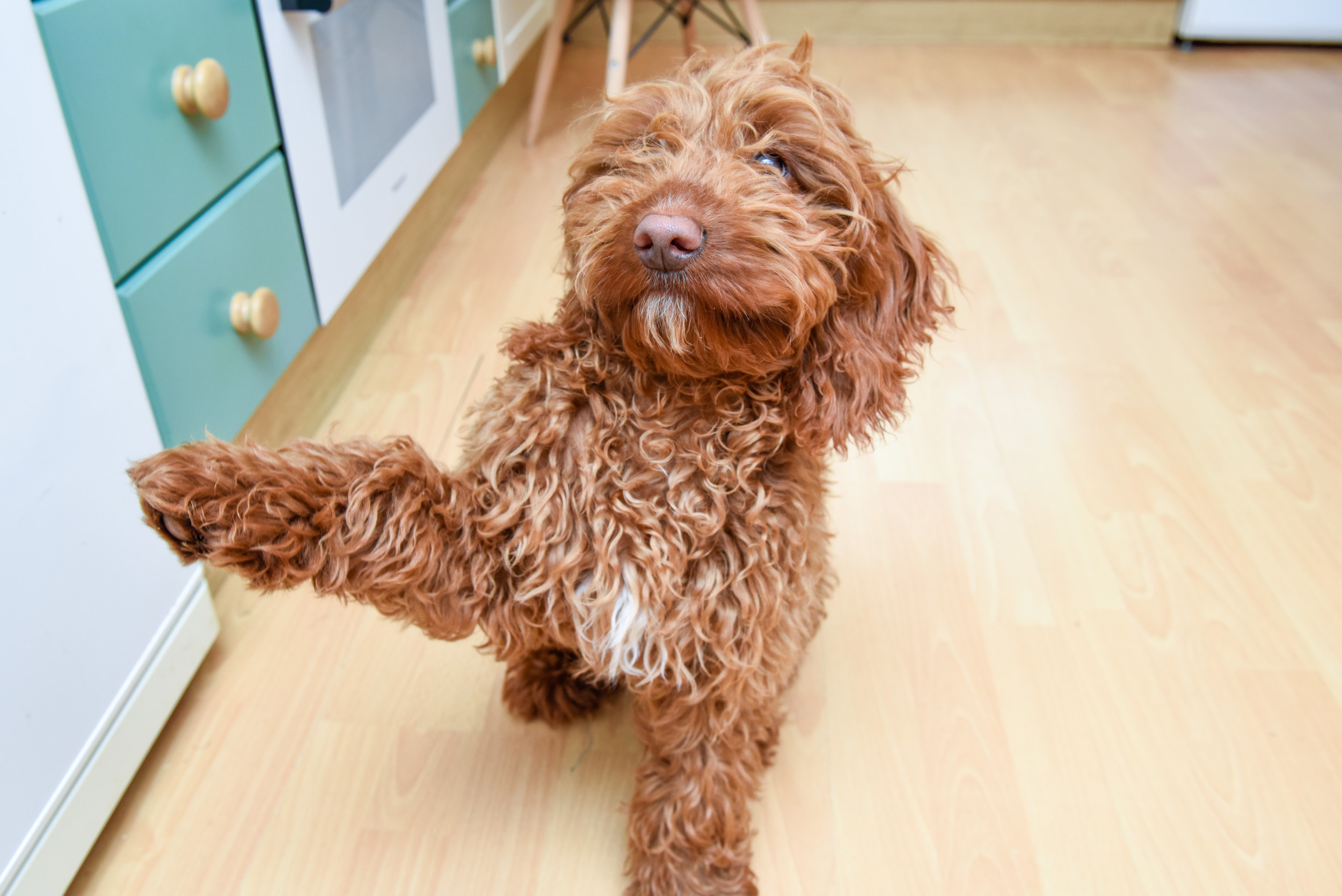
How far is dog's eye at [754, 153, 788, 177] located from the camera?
77 centimetres

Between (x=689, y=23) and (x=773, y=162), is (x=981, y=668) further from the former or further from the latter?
(x=689, y=23)

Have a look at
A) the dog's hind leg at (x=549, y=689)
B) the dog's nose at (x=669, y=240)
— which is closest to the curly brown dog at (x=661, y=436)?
the dog's nose at (x=669, y=240)

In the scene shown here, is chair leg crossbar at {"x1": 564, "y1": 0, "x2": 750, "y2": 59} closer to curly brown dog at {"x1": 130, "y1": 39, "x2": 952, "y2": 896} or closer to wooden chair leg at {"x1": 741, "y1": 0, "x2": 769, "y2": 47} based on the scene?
wooden chair leg at {"x1": 741, "y1": 0, "x2": 769, "y2": 47}

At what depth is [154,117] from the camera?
107 centimetres

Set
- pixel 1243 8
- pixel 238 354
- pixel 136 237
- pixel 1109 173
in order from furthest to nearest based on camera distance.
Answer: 1. pixel 1243 8
2. pixel 1109 173
3. pixel 238 354
4. pixel 136 237

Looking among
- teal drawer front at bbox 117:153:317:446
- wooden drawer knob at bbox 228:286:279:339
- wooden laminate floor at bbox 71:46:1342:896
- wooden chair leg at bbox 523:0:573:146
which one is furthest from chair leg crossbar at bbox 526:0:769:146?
wooden drawer knob at bbox 228:286:279:339

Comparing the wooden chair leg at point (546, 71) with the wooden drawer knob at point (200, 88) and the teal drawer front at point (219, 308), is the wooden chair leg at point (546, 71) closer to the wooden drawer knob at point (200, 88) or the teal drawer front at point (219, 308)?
the teal drawer front at point (219, 308)

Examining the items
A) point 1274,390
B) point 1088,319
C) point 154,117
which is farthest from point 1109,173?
point 154,117

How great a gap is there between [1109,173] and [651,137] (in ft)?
6.83

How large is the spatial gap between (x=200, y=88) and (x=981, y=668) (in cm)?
116

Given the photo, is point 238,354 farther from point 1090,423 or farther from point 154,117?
point 1090,423

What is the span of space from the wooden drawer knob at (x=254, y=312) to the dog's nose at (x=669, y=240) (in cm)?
77

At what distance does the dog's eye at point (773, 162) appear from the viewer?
77 cm

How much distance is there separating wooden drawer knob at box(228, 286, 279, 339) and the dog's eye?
78 centimetres
